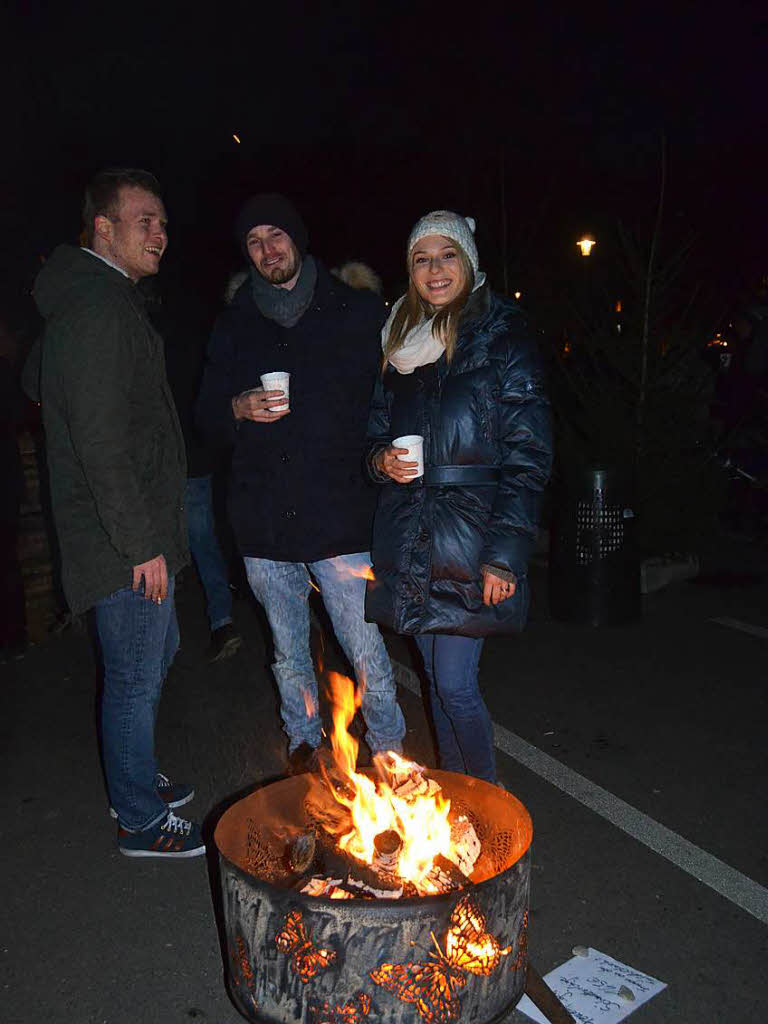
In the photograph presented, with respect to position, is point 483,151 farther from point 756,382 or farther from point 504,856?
point 504,856

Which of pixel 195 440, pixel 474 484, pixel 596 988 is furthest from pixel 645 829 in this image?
pixel 195 440

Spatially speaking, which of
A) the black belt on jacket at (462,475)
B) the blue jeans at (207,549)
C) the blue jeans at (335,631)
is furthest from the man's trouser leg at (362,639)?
the blue jeans at (207,549)

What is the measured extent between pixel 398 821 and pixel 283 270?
212 cm

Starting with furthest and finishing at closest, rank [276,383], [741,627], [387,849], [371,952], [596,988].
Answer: [741,627] < [276,383] < [596,988] < [387,849] < [371,952]

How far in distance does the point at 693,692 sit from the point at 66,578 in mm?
3638

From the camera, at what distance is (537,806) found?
399 centimetres

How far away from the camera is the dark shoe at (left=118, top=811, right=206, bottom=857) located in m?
3.59

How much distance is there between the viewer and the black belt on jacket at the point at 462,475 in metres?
3.24

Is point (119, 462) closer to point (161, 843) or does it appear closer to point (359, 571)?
point (359, 571)

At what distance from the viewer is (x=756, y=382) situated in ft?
31.4

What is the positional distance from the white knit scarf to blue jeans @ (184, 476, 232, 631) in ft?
9.28

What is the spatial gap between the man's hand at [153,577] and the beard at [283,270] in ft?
3.92

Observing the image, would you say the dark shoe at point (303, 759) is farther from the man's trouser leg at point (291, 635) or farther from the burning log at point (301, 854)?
the burning log at point (301, 854)

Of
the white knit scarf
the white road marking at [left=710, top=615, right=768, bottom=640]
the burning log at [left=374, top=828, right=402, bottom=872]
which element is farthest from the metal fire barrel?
the white road marking at [left=710, top=615, right=768, bottom=640]
